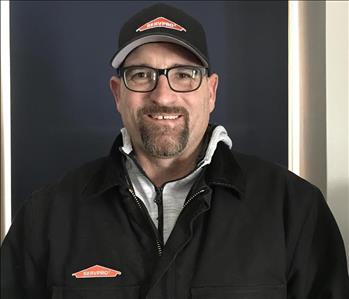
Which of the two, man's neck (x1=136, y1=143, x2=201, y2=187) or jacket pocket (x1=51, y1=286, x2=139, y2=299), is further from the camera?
man's neck (x1=136, y1=143, x2=201, y2=187)

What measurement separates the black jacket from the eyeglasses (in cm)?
20

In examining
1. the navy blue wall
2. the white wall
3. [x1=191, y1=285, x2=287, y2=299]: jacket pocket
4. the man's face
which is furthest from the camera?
the navy blue wall

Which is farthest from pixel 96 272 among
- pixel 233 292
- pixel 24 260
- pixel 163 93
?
pixel 163 93

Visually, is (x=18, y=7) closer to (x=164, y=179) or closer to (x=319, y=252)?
(x=164, y=179)

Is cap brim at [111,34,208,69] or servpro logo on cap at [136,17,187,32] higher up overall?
servpro logo on cap at [136,17,187,32]

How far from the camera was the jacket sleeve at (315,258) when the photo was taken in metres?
1.29

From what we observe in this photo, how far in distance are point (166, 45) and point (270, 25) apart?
21.3 inches

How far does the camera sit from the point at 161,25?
54.2 inches

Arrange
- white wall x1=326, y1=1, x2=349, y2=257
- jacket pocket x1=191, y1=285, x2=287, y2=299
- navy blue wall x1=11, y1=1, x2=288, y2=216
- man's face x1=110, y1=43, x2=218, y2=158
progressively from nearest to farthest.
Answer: jacket pocket x1=191, y1=285, x2=287, y2=299 < man's face x1=110, y1=43, x2=218, y2=158 < white wall x1=326, y1=1, x2=349, y2=257 < navy blue wall x1=11, y1=1, x2=288, y2=216

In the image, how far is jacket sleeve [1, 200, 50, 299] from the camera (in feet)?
4.62

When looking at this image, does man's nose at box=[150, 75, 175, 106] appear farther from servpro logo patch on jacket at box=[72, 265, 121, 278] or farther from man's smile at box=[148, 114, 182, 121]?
→ servpro logo patch on jacket at box=[72, 265, 121, 278]

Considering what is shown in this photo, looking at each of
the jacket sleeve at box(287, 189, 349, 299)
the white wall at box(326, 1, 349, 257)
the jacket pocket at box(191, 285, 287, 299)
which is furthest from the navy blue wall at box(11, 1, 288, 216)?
the jacket pocket at box(191, 285, 287, 299)

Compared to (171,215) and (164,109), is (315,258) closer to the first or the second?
(171,215)

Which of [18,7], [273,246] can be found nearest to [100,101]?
[18,7]
